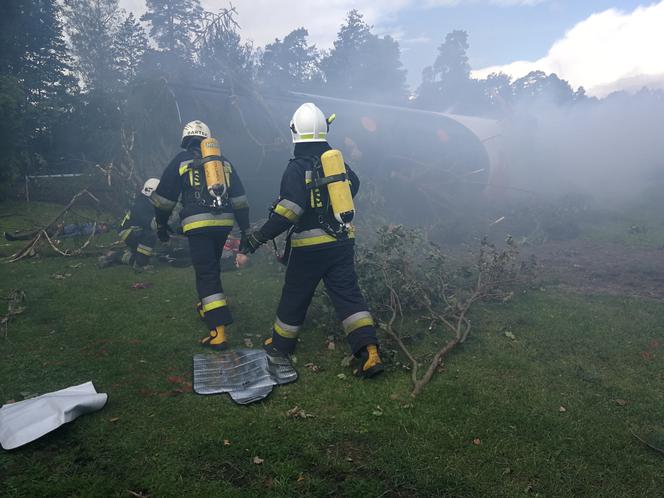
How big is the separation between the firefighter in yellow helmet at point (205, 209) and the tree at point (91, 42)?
25202mm

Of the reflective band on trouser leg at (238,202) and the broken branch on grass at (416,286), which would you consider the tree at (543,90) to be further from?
the reflective band on trouser leg at (238,202)

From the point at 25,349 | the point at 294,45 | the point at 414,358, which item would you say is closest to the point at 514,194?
the point at 414,358

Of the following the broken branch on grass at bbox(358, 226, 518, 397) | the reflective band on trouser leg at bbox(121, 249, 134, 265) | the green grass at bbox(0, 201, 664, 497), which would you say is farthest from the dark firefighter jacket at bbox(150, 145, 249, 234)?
the reflective band on trouser leg at bbox(121, 249, 134, 265)

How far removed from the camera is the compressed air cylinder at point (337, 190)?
390cm

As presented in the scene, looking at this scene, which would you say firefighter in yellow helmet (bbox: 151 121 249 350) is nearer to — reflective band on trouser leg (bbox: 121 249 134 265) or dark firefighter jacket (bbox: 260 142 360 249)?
dark firefighter jacket (bbox: 260 142 360 249)

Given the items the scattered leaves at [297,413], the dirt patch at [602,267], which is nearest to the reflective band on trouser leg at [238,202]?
the scattered leaves at [297,413]

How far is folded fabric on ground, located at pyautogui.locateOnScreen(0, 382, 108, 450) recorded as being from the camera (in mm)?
2756

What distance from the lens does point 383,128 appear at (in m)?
12.7

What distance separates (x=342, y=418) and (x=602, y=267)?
22.7 feet

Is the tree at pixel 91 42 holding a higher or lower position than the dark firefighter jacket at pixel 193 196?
higher

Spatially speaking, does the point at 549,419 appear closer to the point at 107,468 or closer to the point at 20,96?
the point at 107,468

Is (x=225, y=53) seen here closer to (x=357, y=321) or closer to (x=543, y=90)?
(x=357, y=321)

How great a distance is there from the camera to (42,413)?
9.63 feet

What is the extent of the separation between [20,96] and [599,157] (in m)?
22.8
